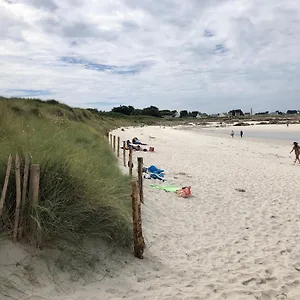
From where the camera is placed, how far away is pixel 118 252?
4.84m

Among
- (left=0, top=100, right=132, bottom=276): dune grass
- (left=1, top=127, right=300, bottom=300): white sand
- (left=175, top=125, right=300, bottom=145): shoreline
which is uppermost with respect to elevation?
(left=0, top=100, right=132, bottom=276): dune grass

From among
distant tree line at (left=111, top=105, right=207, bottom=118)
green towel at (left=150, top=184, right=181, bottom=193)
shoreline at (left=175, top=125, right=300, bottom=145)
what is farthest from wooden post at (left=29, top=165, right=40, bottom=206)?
distant tree line at (left=111, top=105, right=207, bottom=118)

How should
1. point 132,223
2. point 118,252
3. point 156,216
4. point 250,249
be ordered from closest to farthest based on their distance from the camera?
point 118,252 < point 132,223 < point 250,249 < point 156,216

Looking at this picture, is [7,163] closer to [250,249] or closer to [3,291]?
[3,291]

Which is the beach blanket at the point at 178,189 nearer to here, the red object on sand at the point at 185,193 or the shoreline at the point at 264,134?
the red object on sand at the point at 185,193

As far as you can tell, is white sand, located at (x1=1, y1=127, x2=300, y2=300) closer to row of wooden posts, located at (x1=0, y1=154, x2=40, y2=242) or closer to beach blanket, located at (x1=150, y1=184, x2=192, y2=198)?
beach blanket, located at (x1=150, y1=184, x2=192, y2=198)

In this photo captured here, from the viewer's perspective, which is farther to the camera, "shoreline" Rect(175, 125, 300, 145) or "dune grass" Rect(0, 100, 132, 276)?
"shoreline" Rect(175, 125, 300, 145)

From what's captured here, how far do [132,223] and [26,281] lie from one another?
6.48ft

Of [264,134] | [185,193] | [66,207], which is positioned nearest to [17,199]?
[66,207]

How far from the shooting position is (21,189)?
170 inches

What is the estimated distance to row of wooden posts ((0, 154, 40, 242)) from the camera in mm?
4082

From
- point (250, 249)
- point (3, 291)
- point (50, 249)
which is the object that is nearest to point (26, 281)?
point (3, 291)

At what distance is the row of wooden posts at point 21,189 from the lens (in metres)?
4.08

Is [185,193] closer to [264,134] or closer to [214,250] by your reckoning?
[214,250]
